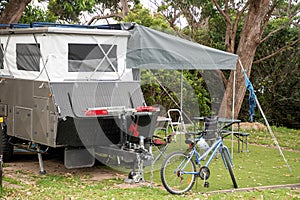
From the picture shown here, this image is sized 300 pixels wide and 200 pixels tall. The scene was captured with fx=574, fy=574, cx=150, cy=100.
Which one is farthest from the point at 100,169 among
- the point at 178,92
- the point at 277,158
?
the point at 178,92

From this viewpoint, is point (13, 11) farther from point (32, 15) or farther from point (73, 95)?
point (73, 95)

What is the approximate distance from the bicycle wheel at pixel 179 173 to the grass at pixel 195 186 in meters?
0.12

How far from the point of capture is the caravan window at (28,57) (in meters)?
9.09

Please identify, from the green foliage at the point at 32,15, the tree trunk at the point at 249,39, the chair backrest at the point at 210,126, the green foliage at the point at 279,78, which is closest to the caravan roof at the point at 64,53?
the chair backrest at the point at 210,126

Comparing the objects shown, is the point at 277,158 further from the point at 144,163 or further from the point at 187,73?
the point at 187,73

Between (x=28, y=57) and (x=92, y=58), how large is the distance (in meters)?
1.05

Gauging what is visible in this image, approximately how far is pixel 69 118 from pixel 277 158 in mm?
4672

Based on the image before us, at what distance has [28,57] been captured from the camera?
9375 mm

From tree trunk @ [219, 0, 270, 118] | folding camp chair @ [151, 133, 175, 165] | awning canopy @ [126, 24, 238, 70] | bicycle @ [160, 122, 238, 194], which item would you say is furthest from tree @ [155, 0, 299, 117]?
bicycle @ [160, 122, 238, 194]

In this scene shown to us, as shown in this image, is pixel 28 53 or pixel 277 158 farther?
pixel 277 158

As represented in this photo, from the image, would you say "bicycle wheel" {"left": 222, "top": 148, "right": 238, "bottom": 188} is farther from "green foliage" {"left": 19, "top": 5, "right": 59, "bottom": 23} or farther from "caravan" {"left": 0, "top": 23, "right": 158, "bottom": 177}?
"green foliage" {"left": 19, "top": 5, "right": 59, "bottom": 23}

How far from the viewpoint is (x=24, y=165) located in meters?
9.81

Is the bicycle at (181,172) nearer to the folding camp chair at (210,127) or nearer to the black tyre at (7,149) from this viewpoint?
the folding camp chair at (210,127)

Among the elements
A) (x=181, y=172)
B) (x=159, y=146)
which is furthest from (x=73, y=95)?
(x=181, y=172)
